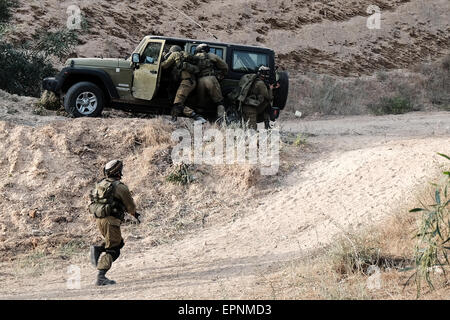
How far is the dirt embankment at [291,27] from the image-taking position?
2056cm

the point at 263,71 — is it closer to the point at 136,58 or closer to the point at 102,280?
the point at 136,58

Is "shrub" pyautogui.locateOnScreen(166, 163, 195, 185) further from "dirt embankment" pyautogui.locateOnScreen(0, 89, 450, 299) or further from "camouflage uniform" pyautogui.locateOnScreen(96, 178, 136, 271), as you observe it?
→ "camouflage uniform" pyautogui.locateOnScreen(96, 178, 136, 271)

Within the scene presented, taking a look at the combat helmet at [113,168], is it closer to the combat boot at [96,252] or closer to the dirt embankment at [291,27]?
the combat boot at [96,252]

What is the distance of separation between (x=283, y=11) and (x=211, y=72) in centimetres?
1258

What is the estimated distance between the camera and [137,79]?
12023 mm

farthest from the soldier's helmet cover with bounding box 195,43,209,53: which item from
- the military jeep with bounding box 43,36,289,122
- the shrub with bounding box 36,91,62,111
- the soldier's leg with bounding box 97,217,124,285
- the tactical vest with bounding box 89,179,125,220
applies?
the soldier's leg with bounding box 97,217,124,285

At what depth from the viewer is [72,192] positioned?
33.7 feet

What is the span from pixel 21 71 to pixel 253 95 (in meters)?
7.44

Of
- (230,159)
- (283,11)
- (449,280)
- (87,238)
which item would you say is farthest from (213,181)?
(283,11)

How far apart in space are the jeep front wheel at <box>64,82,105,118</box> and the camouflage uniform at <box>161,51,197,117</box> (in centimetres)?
136

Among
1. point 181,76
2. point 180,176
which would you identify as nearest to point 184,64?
point 181,76

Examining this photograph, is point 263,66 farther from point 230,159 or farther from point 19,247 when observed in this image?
point 19,247

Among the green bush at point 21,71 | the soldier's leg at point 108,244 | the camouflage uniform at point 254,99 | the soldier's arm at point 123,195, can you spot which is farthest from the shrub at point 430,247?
the green bush at point 21,71

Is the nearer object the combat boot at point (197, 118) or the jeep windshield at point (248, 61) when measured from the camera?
the combat boot at point (197, 118)
